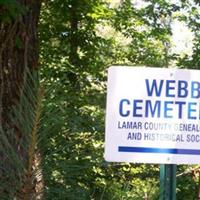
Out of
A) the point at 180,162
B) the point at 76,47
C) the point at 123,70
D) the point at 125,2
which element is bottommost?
the point at 180,162

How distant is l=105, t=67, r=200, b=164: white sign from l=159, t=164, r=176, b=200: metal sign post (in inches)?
2.3

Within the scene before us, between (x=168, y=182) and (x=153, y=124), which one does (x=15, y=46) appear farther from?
(x=168, y=182)

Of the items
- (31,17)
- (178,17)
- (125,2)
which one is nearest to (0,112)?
(31,17)

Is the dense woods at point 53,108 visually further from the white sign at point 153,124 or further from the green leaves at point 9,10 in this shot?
the white sign at point 153,124

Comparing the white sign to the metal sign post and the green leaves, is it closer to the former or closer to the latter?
the metal sign post

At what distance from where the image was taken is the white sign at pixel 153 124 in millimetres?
1846

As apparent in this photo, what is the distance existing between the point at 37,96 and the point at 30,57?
1970mm

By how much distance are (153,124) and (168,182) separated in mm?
226

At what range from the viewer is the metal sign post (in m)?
1.80

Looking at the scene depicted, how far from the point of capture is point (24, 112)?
100cm

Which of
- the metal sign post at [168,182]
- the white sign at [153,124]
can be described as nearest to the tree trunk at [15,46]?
the white sign at [153,124]

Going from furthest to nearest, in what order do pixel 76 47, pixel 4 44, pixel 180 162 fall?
pixel 76 47 < pixel 4 44 < pixel 180 162

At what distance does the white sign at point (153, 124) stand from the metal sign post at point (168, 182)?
0.19 ft

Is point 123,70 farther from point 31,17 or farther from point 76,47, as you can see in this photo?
point 76,47
